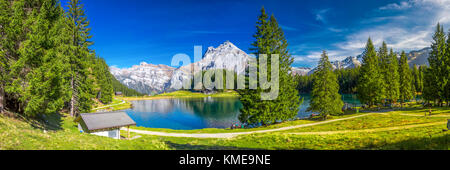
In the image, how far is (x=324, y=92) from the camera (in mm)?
36344

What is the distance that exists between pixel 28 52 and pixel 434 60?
62059 millimetres

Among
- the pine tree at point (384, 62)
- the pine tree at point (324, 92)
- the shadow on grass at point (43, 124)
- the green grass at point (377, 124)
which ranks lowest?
the green grass at point (377, 124)

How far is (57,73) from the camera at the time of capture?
57.7 ft

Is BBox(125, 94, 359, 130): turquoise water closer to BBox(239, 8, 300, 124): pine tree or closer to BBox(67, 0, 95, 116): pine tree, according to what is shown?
BBox(239, 8, 300, 124): pine tree

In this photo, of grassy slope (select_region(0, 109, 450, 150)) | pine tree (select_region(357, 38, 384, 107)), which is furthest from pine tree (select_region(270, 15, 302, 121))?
pine tree (select_region(357, 38, 384, 107))

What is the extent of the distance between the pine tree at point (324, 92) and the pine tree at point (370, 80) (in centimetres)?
1465

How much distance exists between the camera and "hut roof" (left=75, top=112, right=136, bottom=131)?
22891 millimetres

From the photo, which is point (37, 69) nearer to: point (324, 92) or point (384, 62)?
point (324, 92)

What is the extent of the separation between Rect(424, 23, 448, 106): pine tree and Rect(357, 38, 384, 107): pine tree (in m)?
8.45

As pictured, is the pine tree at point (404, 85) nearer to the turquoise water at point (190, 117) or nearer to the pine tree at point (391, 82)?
the pine tree at point (391, 82)

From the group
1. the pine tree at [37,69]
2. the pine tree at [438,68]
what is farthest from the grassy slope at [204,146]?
the pine tree at [438,68]

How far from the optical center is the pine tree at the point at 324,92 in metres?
35.6

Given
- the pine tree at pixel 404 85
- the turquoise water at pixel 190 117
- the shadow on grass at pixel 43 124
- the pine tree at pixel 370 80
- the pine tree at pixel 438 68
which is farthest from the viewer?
the pine tree at pixel 404 85
